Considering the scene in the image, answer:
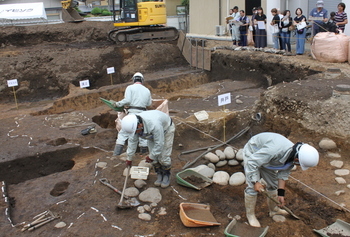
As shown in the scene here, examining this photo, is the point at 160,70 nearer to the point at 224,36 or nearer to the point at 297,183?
the point at 224,36

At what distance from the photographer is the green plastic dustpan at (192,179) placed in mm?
5666

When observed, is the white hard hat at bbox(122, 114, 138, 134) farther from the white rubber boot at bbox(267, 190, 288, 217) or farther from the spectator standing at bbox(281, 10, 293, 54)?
the spectator standing at bbox(281, 10, 293, 54)

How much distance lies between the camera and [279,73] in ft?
37.2

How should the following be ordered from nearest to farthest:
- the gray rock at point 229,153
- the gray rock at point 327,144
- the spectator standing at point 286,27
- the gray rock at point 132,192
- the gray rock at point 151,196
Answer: the gray rock at point 151,196, the gray rock at point 132,192, the gray rock at point 327,144, the gray rock at point 229,153, the spectator standing at point 286,27

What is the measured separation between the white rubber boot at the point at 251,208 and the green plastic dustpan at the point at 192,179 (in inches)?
43.1

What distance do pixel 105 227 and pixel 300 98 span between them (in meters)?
4.97

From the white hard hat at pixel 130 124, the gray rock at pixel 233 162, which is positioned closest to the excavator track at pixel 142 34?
the gray rock at pixel 233 162

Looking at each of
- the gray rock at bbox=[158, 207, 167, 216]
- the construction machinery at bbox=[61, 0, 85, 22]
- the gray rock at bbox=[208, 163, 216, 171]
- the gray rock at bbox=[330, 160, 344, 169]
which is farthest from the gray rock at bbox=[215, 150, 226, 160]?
the construction machinery at bbox=[61, 0, 85, 22]

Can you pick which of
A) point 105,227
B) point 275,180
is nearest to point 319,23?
point 275,180

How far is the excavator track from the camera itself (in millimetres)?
16625

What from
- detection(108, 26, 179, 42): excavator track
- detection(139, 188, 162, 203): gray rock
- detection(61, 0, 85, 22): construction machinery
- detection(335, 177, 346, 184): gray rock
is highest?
detection(61, 0, 85, 22): construction machinery

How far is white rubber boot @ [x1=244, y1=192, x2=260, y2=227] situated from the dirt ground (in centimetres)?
23

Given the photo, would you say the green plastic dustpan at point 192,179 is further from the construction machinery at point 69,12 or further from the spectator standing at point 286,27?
the construction machinery at point 69,12

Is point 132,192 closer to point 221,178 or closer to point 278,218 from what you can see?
point 221,178
